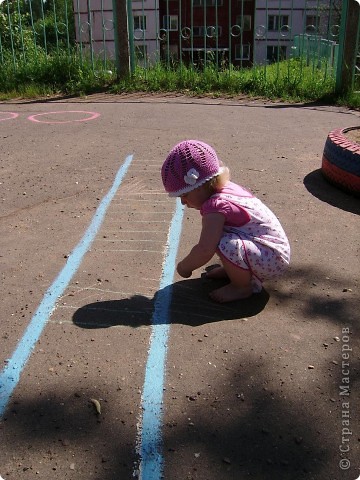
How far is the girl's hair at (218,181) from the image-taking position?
9.75ft

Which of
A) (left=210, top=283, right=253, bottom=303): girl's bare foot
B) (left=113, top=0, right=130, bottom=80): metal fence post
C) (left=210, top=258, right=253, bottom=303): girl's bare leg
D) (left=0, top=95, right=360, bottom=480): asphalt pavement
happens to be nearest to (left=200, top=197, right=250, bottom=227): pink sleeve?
(left=210, top=258, right=253, bottom=303): girl's bare leg

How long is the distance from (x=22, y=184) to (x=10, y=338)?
271 centimetres

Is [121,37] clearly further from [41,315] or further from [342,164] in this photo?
[41,315]

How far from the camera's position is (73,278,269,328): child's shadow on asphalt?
2.93m

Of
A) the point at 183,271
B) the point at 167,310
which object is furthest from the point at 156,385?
the point at 183,271

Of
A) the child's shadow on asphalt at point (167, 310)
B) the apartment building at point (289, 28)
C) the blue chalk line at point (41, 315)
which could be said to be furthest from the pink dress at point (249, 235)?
the apartment building at point (289, 28)

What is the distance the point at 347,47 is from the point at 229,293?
25.2 ft

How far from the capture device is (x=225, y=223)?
3.04m

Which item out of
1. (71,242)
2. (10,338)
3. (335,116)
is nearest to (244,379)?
(10,338)

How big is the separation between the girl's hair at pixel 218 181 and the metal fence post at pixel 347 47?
283 inches

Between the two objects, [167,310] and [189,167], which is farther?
[167,310]

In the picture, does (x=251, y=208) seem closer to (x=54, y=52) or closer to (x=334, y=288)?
(x=334, y=288)

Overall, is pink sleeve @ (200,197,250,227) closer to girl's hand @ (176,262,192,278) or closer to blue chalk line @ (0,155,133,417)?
girl's hand @ (176,262,192,278)

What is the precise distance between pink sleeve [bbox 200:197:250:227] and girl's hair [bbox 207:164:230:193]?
6 cm
